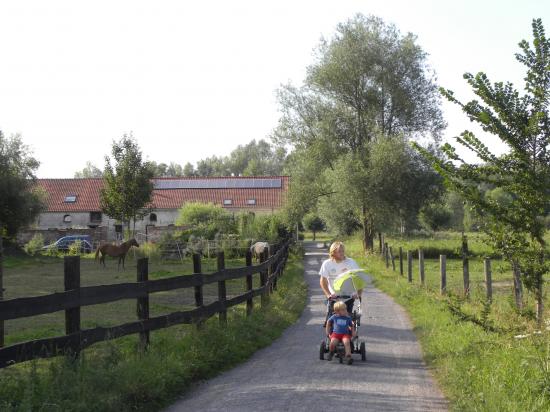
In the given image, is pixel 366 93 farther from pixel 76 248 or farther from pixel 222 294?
pixel 222 294

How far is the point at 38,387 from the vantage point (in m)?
5.73

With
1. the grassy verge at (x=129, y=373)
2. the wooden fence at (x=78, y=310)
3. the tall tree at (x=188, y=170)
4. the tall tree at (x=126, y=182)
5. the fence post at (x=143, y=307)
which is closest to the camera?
the grassy verge at (x=129, y=373)

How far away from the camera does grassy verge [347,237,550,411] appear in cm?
581

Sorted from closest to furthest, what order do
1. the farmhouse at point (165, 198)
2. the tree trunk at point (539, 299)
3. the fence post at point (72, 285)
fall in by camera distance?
the fence post at point (72, 285)
the tree trunk at point (539, 299)
the farmhouse at point (165, 198)

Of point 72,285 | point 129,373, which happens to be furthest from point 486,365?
point 72,285

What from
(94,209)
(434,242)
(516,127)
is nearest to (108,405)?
(516,127)

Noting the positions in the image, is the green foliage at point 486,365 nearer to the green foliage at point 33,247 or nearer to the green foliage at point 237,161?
the green foliage at point 33,247

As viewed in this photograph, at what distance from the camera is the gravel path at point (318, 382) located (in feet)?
20.5

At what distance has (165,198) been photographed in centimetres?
6769

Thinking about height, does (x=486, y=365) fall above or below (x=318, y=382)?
above

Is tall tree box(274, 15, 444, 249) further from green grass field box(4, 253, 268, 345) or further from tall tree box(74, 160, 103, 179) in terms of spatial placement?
tall tree box(74, 160, 103, 179)

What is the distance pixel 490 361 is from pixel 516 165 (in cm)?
289

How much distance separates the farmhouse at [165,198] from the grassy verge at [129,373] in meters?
54.5

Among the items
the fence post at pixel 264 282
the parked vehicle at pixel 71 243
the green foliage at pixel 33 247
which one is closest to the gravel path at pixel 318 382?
the fence post at pixel 264 282
